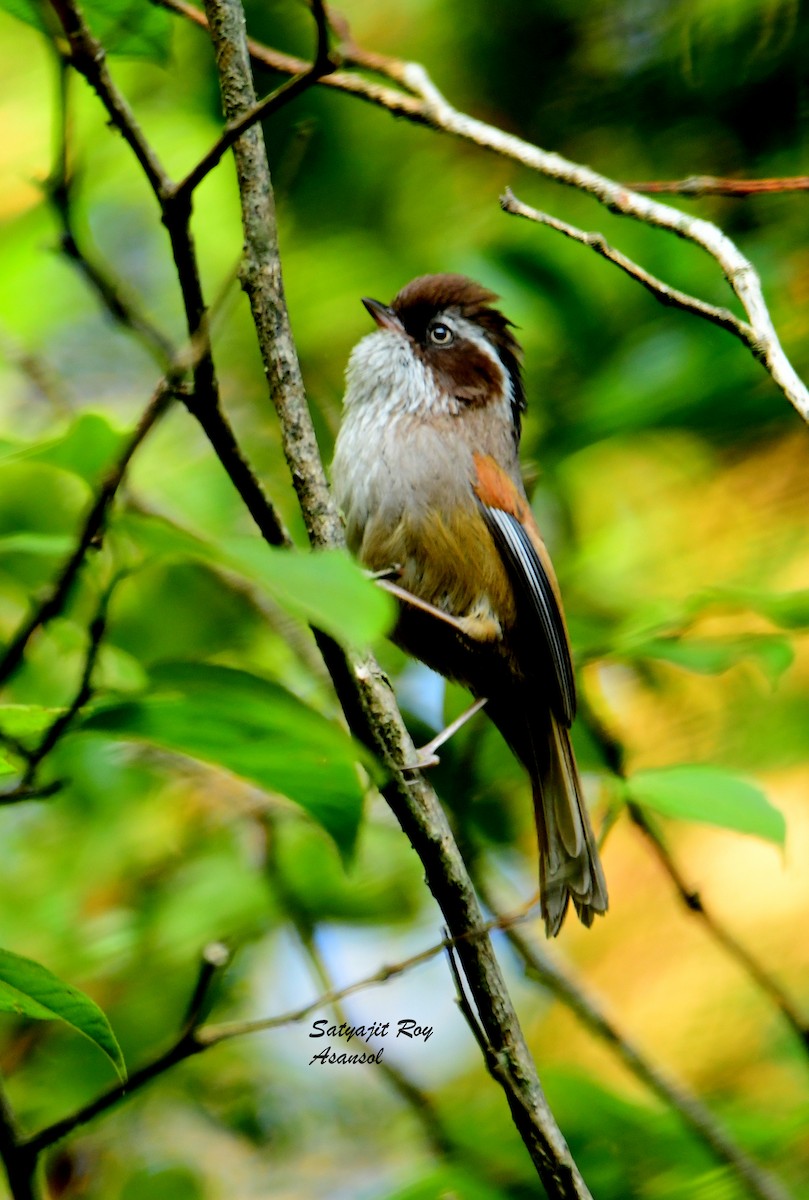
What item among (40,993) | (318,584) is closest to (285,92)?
(318,584)

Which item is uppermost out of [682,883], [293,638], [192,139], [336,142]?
[336,142]

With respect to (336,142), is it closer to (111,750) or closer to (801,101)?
(801,101)

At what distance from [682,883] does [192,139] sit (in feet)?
11.8

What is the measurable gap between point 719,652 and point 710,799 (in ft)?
1.79

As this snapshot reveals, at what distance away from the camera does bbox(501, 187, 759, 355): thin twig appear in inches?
85.0

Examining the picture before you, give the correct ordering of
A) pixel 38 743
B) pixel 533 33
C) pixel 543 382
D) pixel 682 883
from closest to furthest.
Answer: pixel 38 743
pixel 682 883
pixel 543 382
pixel 533 33

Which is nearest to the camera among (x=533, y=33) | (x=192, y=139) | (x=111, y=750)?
(x=111, y=750)

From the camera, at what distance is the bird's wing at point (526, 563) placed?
340cm

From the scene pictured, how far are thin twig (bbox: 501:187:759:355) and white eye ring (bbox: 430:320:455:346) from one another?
1.53 meters

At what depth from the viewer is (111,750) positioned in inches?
139

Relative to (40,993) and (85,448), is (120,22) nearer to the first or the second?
(85,448)

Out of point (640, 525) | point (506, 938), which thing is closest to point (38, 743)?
point (506, 938)

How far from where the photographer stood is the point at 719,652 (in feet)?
8.63

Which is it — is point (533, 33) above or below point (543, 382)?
above
